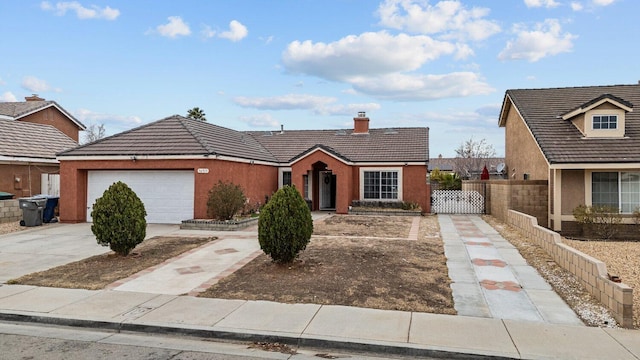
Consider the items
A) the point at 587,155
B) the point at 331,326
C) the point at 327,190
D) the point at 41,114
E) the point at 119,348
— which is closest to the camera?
the point at 119,348

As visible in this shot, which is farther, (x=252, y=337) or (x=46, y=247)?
(x=46, y=247)

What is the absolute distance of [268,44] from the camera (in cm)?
1792

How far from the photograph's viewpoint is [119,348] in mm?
5500

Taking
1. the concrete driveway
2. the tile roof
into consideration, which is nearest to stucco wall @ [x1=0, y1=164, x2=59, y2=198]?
the tile roof

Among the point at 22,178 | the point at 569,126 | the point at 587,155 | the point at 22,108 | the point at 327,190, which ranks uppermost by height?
the point at 22,108

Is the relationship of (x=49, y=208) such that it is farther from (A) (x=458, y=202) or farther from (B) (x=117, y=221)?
(A) (x=458, y=202)

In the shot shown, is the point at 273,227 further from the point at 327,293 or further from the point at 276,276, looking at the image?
the point at 327,293

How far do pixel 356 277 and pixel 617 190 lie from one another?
13.2 meters

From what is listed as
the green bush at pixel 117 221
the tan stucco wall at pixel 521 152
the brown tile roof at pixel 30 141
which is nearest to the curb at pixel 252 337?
the green bush at pixel 117 221

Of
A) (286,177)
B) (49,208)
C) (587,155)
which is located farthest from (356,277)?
(286,177)

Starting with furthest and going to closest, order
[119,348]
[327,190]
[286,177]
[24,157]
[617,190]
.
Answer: [327,190] → [286,177] → [24,157] → [617,190] → [119,348]

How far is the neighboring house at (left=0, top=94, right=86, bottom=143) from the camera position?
1155 inches

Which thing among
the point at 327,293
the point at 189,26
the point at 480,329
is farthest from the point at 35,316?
the point at 189,26

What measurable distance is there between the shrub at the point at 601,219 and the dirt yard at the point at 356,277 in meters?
6.15
